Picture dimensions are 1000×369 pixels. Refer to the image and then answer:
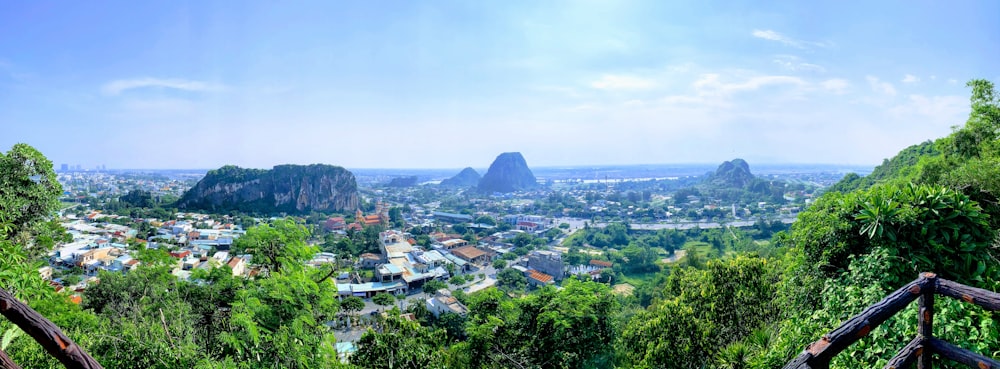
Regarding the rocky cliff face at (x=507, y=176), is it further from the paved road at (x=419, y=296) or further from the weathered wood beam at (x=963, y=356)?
the weathered wood beam at (x=963, y=356)

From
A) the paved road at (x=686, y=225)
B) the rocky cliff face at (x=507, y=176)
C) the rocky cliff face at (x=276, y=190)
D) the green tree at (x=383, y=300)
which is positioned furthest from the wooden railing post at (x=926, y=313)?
the rocky cliff face at (x=507, y=176)

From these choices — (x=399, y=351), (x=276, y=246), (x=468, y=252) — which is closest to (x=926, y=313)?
(x=399, y=351)

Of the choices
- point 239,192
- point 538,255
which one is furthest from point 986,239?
point 239,192

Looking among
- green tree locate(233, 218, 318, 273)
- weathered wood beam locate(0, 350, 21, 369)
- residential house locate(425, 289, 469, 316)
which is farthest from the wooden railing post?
residential house locate(425, 289, 469, 316)

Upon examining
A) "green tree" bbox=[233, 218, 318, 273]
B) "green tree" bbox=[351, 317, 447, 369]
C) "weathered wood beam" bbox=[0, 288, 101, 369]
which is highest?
"weathered wood beam" bbox=[0, 288, 101, 369]

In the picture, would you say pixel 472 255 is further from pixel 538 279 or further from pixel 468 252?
pixel 538 279

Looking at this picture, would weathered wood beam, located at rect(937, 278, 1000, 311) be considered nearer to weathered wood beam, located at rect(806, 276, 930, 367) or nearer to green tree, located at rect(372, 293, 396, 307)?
weathered wood beam, located at rect(806, 276, 930, 367)
